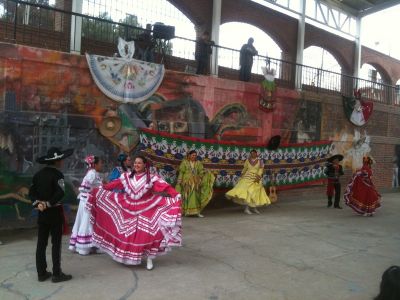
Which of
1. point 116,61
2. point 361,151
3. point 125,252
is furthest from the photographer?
point 361,151

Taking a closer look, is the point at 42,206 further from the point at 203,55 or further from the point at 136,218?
the point at 203,55

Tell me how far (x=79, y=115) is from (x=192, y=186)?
284 cm

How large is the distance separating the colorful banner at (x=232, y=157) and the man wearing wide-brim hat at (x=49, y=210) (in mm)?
4211

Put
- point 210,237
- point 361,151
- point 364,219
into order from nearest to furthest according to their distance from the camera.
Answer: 1. point 210,237
2. point 364,219
3. point 361,151

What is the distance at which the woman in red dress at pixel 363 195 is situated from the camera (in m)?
10.9

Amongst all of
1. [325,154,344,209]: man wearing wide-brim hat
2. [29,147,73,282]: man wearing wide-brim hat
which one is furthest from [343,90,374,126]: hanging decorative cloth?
[29,147,73,282]: man wearing wide-brim hat

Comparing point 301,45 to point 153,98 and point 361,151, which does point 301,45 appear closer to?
point 361,151

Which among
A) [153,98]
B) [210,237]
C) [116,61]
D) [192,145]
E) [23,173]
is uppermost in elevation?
[116,61]

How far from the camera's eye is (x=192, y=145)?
10.1 meters

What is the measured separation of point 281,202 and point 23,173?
7641 millimetres

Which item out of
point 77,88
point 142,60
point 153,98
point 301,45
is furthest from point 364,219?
point 301,45

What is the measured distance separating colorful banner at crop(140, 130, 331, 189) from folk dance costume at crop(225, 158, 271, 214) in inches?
18.7

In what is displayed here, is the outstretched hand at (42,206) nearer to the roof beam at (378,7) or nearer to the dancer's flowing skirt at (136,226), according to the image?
the dancer's flowing skirt at (136,226)

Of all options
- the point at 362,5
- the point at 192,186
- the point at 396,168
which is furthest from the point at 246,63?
the point at 362,5
